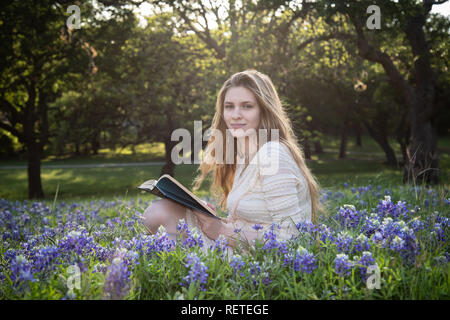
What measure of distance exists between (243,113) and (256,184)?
0.77 metres

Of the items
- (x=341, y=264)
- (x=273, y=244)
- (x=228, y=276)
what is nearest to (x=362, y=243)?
(x=341, y=264)

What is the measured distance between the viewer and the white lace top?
2889 millimetres

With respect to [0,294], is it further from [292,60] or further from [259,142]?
[292,60]

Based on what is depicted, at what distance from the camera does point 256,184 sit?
3.06 m

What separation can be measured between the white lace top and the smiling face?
0.44 m

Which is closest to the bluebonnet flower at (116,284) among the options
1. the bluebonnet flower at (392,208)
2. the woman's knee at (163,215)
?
the woman's knee at (163,215)

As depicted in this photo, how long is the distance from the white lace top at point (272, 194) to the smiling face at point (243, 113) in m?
0.44

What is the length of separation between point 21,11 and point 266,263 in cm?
1241

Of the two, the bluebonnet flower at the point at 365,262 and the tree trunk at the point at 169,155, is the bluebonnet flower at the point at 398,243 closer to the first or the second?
the bluebonnet flower at the point at 365,262

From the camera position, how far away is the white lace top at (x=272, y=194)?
2.89m

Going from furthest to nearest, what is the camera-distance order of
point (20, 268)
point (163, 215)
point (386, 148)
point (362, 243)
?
1. point (386, 148)
2. point (163, 215)
3. point (362, 243)
4. point (20, 268)

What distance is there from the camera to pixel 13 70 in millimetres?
13062

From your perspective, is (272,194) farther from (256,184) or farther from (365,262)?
(365,262)

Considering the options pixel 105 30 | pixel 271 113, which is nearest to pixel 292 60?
pixel 105 30
